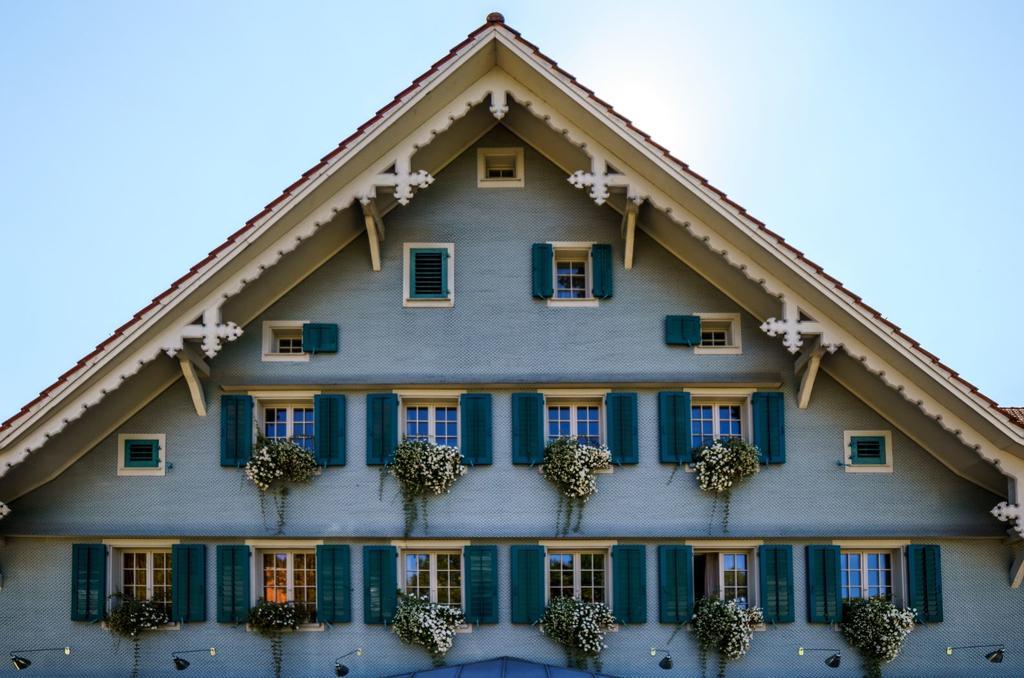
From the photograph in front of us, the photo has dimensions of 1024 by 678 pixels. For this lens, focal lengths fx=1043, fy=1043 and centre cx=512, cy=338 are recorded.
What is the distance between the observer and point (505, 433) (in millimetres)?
15195

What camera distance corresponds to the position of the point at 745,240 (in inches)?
560

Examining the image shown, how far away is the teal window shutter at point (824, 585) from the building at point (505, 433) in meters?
0.05

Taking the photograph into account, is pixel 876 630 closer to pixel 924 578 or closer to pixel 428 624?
pixel 924 578

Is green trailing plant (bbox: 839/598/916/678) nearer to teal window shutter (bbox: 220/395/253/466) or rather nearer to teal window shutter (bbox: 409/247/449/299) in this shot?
teal window shutter (bbox: 409/247/449/299)

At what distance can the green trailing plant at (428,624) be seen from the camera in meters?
14.4

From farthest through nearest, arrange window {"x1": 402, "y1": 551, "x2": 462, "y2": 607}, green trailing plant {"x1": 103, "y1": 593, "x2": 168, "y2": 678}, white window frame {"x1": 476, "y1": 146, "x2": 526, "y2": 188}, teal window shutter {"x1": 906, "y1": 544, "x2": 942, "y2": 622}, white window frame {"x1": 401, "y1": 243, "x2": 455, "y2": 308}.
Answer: white window frame {"x1": 476, "y1": 146, "x2": 526, "y2": 188}
white window frame {"x1": 401, "y1": 243, "x2": 455, "y2": 308}
window {"x1": 402, "y1": 551, "x2": 462, "y2": 607}
teal window shutter {"x1": 906, "y1": 544, "x2": 942, "y2": 622}
green trailing plant {"x1": 103, "y1": 593, "x2": 168, "y2": 678}

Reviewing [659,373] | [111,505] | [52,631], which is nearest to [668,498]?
[659,373]

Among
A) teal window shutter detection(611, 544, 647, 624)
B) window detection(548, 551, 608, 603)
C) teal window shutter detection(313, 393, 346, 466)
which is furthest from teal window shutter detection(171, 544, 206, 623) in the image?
teal window shutter detection(611, 544, 647, 624)

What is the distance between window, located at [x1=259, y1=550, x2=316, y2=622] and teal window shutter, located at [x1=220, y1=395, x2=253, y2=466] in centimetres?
148

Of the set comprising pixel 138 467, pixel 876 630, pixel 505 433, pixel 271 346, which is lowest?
pixel 876 630

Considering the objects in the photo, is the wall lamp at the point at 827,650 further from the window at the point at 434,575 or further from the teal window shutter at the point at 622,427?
the window at the point at 434,575

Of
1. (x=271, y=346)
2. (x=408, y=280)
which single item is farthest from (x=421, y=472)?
(x=271, y=346)

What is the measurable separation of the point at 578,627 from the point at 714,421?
3.64 meters

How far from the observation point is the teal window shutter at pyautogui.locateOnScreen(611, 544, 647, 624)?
48.4 feet
